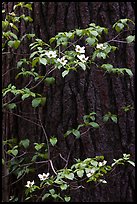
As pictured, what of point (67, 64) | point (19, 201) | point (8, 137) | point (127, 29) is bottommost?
point (19, 201)

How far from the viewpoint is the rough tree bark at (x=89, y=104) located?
6.21 ft

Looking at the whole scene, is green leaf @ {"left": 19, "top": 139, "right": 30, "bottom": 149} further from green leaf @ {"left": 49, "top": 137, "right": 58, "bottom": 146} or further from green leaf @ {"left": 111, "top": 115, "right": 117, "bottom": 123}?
green leaf @ {"left": 111, "top": 115, "right": 117, "bottom": 123}

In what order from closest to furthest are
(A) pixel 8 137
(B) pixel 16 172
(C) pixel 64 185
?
(C) pixel 64 185
(B) pixel 16 172
(A) pixel 8 137

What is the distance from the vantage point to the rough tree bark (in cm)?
189

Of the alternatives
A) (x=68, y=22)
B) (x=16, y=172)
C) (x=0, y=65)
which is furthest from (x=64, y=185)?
(x=68, y=22)

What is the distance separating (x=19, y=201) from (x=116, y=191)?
47cm

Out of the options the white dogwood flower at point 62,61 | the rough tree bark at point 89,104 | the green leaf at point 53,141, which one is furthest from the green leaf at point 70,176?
the white dogwood flower at point 62,61

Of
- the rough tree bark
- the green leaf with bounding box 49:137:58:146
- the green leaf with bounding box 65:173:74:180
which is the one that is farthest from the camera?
the rough tree bark

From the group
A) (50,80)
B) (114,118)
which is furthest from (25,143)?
(114,118)

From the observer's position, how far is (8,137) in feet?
6.66

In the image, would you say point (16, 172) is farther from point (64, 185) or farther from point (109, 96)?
point (109, 96)

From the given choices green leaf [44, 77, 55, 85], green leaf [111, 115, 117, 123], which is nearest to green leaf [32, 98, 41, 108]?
green leaf [44, 77, 55, 85]

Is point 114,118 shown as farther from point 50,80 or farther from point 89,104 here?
point 50,80

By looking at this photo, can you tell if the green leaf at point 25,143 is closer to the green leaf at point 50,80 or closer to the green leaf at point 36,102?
the green leaf at point 36,102
